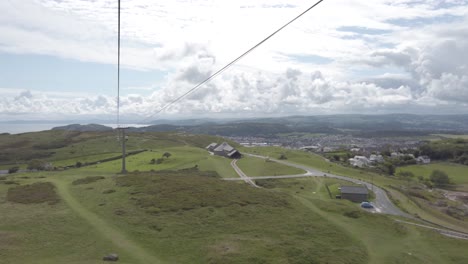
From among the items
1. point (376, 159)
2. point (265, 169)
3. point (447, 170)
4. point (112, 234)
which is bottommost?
point (447, 170)

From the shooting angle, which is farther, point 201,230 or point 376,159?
point 376,159

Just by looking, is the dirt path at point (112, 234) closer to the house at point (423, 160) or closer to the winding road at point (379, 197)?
the winding road at point (379, 197)

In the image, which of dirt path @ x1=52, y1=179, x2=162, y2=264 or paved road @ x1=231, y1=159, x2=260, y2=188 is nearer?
dirt path @ x1=52, y1=179, x2=162, y2=264

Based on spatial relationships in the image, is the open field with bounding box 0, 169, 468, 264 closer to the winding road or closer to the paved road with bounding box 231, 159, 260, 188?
the winding road

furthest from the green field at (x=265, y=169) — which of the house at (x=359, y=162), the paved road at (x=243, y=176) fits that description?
the house at (x=359, y=162)

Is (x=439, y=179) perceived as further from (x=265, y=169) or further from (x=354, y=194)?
(x=354, y=194)

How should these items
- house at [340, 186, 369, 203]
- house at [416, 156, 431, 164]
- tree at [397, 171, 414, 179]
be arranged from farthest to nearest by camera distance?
house at [416, 156, 431, 164]
tree at [397, 171, 414, 179]
house at [340, 186, 369, 203]

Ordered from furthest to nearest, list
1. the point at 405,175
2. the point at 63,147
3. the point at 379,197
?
the point at 63,147
the point at 405,175
the point at 379,197

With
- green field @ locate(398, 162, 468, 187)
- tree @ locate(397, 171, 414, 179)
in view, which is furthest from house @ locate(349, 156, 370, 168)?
green field @ locate(398, 162, 468, 187)

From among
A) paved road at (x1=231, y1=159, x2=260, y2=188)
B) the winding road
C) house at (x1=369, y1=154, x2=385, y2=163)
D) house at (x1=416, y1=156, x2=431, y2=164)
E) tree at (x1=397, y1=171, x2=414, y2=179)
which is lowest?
tree at (x1=397, y1=171, x2=414, y2=179)

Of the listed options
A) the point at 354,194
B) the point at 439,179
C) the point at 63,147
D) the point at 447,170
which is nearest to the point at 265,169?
the point at 354,194
